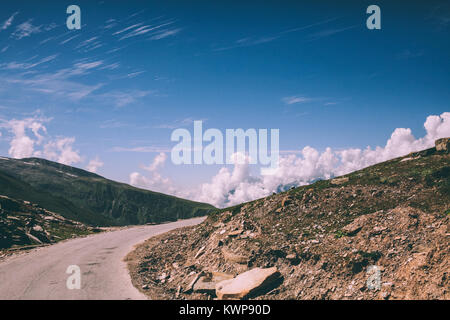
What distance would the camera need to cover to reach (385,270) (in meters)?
14.1

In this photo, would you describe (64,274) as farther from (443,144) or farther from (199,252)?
(443,144)

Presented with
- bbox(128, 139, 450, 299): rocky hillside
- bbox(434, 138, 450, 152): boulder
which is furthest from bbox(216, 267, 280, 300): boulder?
bbox(434, 138, 450, 152): boulder

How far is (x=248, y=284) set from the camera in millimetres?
14711

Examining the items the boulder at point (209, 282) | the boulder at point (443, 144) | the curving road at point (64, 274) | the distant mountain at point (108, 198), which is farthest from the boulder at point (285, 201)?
the distant mountain at point (108, 198)

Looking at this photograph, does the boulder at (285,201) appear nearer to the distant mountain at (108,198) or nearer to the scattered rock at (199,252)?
the scattered rock at (199,252)

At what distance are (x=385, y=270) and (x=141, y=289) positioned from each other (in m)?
14.5

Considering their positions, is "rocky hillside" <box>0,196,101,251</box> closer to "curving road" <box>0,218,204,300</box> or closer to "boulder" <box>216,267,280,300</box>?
"curving road" <box>0,218,204,300</box>

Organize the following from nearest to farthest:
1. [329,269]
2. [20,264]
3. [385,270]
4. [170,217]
Result: 1. [385,270]
2. [329,269]
3. [20,264]
4. [170,217]

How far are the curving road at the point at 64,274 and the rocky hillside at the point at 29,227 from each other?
4.05 m

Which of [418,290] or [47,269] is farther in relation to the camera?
[47,269]

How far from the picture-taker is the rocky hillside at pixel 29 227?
3031cm

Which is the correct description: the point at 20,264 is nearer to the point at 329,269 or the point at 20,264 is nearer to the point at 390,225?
the point at 329,269

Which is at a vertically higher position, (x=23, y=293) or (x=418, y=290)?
(x=418, y=290)
